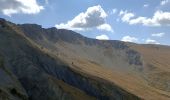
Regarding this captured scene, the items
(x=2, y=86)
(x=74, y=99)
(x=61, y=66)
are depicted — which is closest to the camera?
(x=2, y=86)

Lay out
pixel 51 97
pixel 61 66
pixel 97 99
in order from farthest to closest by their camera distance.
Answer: pixel 61 66 < pixel 97 99 < pixel 51 97

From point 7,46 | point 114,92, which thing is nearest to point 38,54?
point 7,46

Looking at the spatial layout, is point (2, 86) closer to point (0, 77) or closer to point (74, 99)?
point (0, 77)

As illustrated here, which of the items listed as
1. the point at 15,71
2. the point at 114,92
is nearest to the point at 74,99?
the point at 15,71

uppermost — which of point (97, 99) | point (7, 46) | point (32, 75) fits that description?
point (7, 46)

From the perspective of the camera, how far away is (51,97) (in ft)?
387

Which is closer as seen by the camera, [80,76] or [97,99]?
[97,99]

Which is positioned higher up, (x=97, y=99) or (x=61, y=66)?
(x=61, y=66)

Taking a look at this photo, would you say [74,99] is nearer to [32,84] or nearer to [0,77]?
[32,84]

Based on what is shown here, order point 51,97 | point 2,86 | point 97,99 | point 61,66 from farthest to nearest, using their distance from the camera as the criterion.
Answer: point 61,66 < point 97,99 < point 51,97 < point 2,86

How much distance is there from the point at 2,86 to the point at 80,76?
66424mm

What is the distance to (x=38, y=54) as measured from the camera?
495ft

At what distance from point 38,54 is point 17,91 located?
149 ft

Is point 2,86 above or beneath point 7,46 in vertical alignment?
beneath
